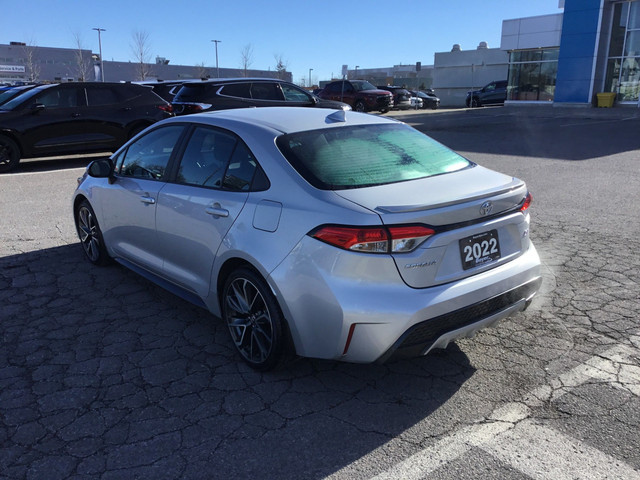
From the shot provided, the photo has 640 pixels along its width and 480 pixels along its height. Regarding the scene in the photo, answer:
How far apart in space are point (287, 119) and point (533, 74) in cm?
3328

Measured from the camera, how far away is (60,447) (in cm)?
274

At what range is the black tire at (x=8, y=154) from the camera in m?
11.1

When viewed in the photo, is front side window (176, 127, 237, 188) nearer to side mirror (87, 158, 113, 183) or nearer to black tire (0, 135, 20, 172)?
side mirror (87, 158, 113, 183)

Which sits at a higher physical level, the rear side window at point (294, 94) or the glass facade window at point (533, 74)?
the glass facade window at point (533, 74)

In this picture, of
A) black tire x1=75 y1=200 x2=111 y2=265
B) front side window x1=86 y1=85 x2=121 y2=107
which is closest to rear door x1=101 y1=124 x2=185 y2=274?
black tire x1=75 y1=200 x2=111 y2=265

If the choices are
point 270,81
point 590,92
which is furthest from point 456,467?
point 590,92

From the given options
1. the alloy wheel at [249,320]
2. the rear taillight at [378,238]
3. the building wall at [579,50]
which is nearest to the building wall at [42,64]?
the building wall at [579,50]

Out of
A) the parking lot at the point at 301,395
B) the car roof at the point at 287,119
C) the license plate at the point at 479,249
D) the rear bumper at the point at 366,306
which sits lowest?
the parking lot at the point at 301,395

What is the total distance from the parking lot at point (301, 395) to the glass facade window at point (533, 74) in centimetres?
3023

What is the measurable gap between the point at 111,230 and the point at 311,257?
9.15 ft

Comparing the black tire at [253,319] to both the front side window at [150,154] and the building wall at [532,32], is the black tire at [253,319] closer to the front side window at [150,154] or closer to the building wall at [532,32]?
the front side window at [150,154]

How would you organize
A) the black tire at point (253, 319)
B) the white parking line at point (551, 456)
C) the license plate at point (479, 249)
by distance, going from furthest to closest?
1. the black tire at point (253, 319)
2. the license plate at point (479, 249)
3. the white parking line at point (551, 456)

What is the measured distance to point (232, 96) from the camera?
1359 cm

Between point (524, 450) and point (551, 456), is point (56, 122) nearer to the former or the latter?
point (524, 450)
